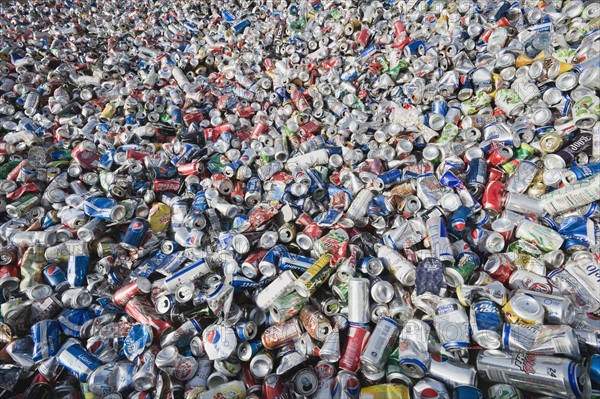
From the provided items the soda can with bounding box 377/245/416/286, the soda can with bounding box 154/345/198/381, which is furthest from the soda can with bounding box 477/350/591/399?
the soda can with bounding box 154/345/198/381

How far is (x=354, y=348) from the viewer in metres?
1.64

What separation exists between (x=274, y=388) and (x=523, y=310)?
45.5 inches

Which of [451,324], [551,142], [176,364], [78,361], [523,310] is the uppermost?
[551,142]

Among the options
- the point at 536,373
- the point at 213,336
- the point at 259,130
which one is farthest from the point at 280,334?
the point at 259,130

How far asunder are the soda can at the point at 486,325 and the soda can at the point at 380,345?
346mm

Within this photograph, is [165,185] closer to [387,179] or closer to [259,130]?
[259,130]

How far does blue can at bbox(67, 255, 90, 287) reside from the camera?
2.16 metres

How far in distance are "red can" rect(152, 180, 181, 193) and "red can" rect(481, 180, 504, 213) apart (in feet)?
7.36

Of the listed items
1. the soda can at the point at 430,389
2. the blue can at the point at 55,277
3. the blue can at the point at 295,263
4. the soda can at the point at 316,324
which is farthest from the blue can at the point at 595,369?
the blue can at the point at 55,277

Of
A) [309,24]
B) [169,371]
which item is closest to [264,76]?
[309,24]

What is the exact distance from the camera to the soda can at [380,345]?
155cm

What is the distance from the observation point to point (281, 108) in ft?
11.4

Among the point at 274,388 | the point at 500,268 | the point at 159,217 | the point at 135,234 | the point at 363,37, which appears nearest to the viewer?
the point at 274,388

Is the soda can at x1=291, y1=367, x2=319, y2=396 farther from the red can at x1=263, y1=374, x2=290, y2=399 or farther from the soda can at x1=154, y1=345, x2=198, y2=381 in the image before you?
the soda can at x1=154, y1=345, x2=198, y2=381
